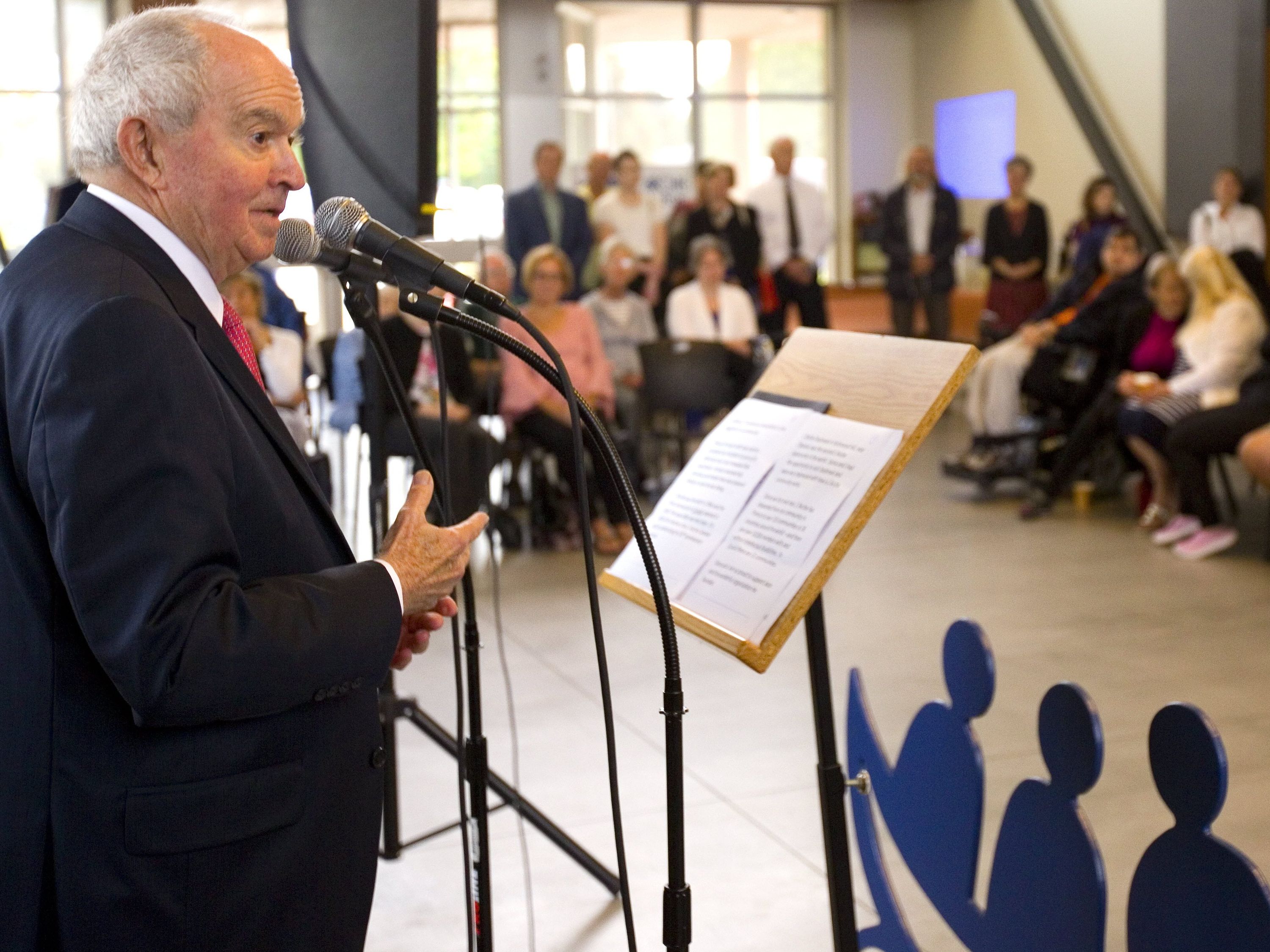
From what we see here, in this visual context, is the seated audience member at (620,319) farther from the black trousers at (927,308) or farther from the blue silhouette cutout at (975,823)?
the blue silhouette cutout at (975,823)

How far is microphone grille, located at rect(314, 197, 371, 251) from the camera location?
5.08ft

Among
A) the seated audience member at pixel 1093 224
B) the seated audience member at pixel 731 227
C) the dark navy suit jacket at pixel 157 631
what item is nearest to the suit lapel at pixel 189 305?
the dark navy suit jacket at pixel 157 631

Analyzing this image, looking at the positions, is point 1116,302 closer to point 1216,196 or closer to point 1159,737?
point 1216,196

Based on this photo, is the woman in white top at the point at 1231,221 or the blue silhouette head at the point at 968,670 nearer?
Result: the blue silhouette head at the point at 968,670

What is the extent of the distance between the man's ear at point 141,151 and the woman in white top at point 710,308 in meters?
6.15

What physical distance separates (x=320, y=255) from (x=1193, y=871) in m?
1.21

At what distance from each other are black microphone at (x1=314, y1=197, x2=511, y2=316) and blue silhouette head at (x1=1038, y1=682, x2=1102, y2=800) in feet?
3.03

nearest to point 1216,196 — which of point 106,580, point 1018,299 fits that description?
point 1018,299

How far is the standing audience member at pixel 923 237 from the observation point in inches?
402

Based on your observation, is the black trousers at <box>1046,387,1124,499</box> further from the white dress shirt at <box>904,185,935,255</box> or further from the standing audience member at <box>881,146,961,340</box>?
the white dress shirt at <box>904,185,935,255</box>

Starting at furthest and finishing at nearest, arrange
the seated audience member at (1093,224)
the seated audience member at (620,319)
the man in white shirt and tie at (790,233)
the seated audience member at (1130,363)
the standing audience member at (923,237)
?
the standing audience member at (923,237) → the man in white shirt and tie at (790,233) → the seated audience member at (1093,224) → the seated audience member at (620,319) → the seated audience member at (1130,363)

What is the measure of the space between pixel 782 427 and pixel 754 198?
797 cm

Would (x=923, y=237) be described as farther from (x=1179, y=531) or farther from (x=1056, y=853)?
(x=1056, y=853)

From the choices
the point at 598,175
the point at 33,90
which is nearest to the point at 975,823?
the point at 598,175
